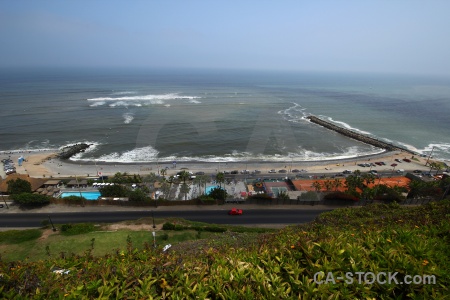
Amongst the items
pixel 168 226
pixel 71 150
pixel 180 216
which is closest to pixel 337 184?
pixel 180 216

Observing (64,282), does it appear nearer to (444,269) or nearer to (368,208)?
(444,269)

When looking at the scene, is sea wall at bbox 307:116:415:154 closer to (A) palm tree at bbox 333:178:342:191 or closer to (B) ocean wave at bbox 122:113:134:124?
(A) palm tree at bbox 333:178:342:191

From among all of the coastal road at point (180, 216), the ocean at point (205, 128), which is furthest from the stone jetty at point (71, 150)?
the coastal road at point (180, 216)

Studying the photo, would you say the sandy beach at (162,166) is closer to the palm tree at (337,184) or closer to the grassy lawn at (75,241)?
the palm tree at (337,184)

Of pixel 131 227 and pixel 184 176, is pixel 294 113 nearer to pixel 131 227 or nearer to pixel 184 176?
pixel 184 176

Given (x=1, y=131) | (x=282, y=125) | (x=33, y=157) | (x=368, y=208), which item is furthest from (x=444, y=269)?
(x=1, y=131)

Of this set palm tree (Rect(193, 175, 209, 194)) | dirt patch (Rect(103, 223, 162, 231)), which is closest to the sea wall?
palm tree (Rect(193, 175, 209, 194))
